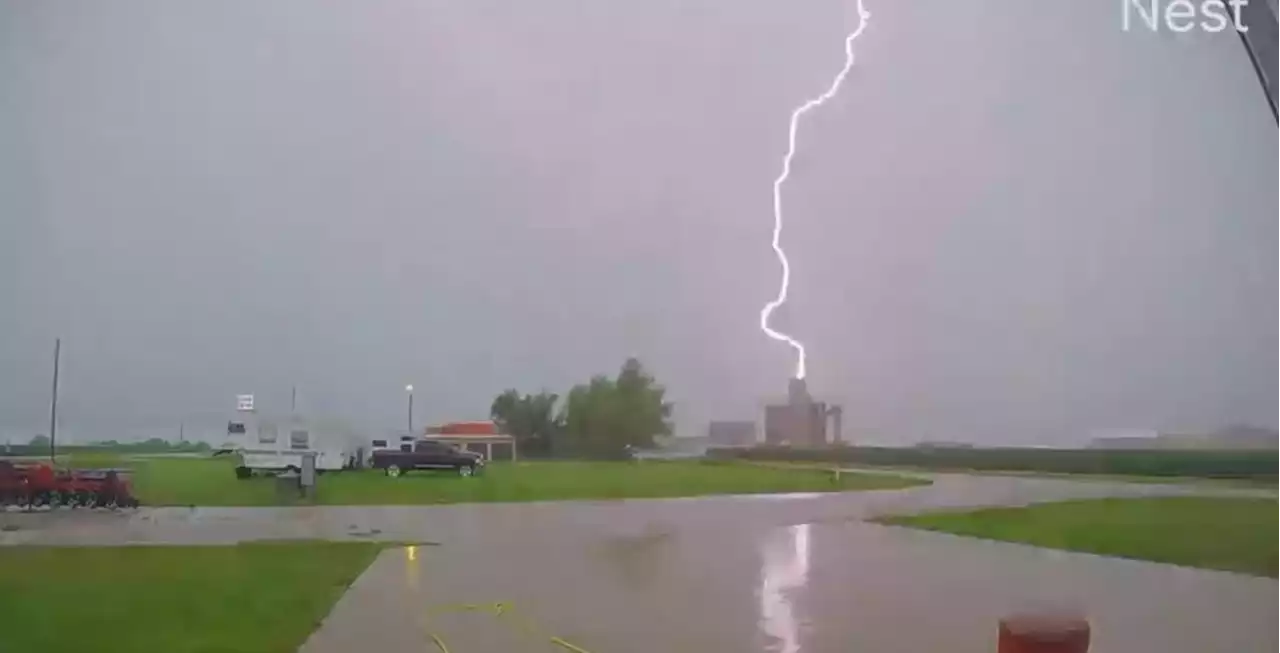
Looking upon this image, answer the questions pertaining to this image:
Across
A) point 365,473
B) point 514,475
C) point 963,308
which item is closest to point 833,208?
point 963,308

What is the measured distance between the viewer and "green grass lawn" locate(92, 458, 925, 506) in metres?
6.00

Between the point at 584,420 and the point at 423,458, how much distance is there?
3.20 ft

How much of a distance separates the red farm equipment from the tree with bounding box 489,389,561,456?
2112 millimetres

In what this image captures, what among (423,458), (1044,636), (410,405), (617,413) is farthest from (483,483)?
(1044,636)

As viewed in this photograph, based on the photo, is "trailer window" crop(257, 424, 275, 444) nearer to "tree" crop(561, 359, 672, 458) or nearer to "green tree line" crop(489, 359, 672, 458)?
"green tree line" crop(489, 359, 672, 458)

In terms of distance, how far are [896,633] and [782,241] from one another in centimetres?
278

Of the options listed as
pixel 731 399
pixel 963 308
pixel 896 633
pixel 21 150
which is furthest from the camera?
pixel 963 308

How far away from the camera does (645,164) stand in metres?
6.92

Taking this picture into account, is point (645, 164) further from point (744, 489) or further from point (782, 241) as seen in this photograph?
point (744, 489)

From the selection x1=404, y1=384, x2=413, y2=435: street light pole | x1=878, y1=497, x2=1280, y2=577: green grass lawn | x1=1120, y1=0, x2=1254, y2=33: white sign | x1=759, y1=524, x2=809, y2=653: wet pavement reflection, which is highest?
x1=1120, y1=0, x2=1254, y2=33: white sign

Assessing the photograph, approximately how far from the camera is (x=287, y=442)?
6.13 metres

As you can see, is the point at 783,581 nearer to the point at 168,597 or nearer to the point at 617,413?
the point at 617,413

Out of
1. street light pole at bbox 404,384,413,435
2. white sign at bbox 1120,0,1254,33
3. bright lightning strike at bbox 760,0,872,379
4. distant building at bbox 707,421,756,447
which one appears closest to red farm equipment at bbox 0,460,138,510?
street light pole at bbox 404,384,413,435

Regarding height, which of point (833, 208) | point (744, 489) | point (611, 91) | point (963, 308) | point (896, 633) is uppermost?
point (611, 91)
